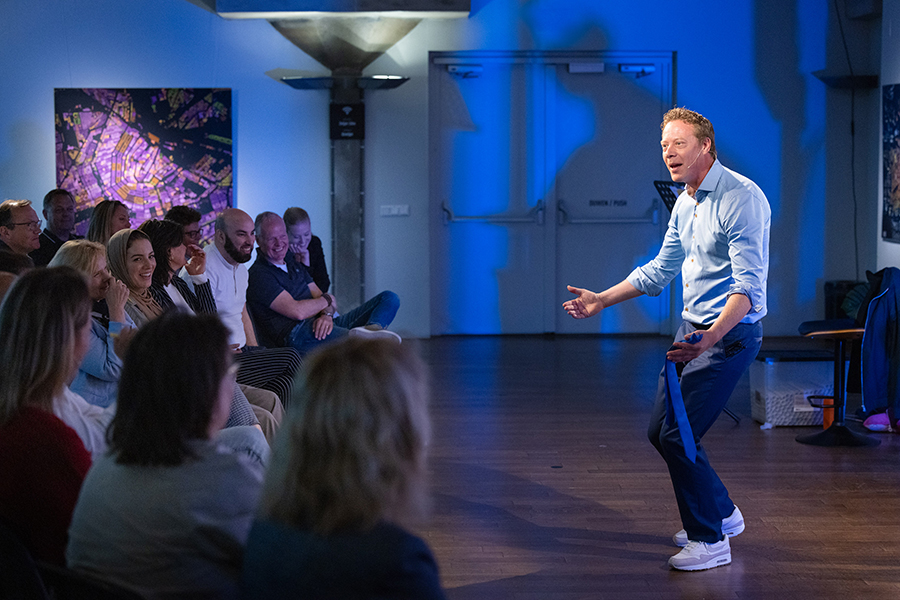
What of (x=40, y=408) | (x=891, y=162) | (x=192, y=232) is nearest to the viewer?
(x=40, y=408)

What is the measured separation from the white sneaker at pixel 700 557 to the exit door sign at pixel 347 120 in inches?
232

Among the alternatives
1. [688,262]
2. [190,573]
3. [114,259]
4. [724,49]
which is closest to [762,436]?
[688,262]

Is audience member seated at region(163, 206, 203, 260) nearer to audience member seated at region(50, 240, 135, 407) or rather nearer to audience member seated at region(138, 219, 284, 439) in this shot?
audience member seated at region(138, 219, 284, 439)

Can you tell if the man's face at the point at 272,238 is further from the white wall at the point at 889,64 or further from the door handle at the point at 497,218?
the white wall at the point at 889,64

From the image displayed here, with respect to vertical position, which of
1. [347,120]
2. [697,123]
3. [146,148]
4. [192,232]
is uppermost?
[347,120]

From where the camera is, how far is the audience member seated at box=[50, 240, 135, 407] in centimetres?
282

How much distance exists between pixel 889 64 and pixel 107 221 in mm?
6145

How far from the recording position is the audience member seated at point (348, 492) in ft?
3.94

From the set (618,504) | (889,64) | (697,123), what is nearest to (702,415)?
(618,504)

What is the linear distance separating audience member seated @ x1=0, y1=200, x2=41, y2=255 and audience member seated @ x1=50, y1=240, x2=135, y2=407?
1.77 metres

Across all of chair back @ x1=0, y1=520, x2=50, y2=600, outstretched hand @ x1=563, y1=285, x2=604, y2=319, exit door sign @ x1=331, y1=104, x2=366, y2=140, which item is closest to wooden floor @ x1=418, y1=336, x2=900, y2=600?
outstretched hand @ x1=563, y1=285, x2=604, y2=319

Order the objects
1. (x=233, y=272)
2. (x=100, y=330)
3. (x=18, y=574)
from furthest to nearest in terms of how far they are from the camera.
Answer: (x=233, y=272) → (x=100, y=330) → (x=18, y=574)

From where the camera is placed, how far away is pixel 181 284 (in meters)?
3.98

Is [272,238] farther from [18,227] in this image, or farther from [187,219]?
[18,227]
